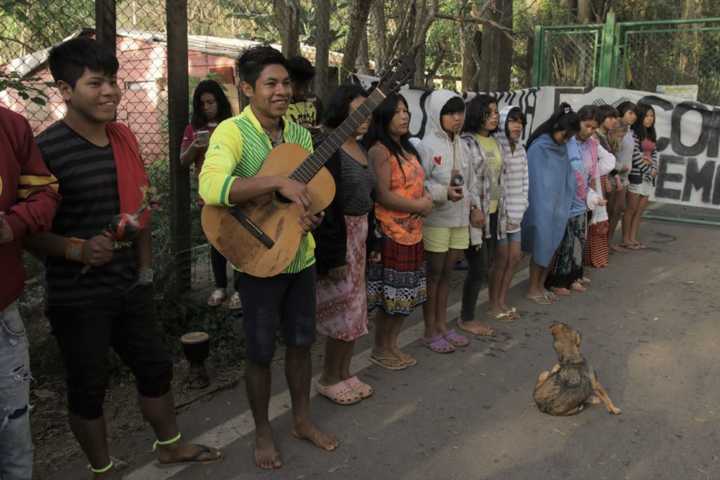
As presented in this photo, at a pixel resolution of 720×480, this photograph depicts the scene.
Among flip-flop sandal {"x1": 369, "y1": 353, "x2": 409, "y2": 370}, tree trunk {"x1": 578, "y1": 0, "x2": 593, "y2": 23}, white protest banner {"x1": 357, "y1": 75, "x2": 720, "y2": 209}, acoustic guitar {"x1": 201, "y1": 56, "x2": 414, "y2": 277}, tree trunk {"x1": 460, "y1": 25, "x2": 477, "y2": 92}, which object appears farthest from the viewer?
tree trunk {"x1": 578, "y1": 0, "x2": 593, "y2": 23}

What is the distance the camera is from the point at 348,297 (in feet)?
11.3

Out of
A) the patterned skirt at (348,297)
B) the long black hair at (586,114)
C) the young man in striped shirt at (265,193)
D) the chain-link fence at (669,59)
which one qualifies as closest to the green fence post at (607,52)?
the chain-link fence at (669,59)

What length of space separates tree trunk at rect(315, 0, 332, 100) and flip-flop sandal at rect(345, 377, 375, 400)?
2.76 metres

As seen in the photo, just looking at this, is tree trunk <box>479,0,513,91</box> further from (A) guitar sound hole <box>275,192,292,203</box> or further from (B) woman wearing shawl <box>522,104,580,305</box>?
(A) guitar sound hole <box>275,192,292,203</box>

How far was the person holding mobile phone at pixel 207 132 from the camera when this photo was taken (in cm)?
449

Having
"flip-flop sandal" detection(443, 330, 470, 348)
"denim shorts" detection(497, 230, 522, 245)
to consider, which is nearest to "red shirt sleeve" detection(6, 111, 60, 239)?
"flip-flop sandal" detection(443, 330, 470, 348)

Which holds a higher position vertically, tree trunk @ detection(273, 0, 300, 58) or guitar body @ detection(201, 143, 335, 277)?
tree trunk @ detection(273, 0, 300, 58)

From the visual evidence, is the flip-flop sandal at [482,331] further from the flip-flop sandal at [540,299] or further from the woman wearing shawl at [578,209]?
the woman wearing shawl at [578,209]

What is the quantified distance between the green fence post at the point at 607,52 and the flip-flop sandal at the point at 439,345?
6341mm

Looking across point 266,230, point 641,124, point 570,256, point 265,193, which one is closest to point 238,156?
point 265,193

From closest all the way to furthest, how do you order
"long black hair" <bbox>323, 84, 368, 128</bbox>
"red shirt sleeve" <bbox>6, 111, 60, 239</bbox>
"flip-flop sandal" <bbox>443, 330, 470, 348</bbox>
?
"red shirt sleeve" <bbox>6, 111, 60, 239</bbox> → "long black hair" <bbox>323, 84, 368, 128</bbox> → "flip-flop sandal" <bbox>443, 330, 470, 348</bbox>

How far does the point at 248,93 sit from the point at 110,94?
22.9 inches

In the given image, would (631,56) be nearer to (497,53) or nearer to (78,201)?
(497,53)

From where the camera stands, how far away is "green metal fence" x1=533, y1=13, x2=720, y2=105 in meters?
8.98
